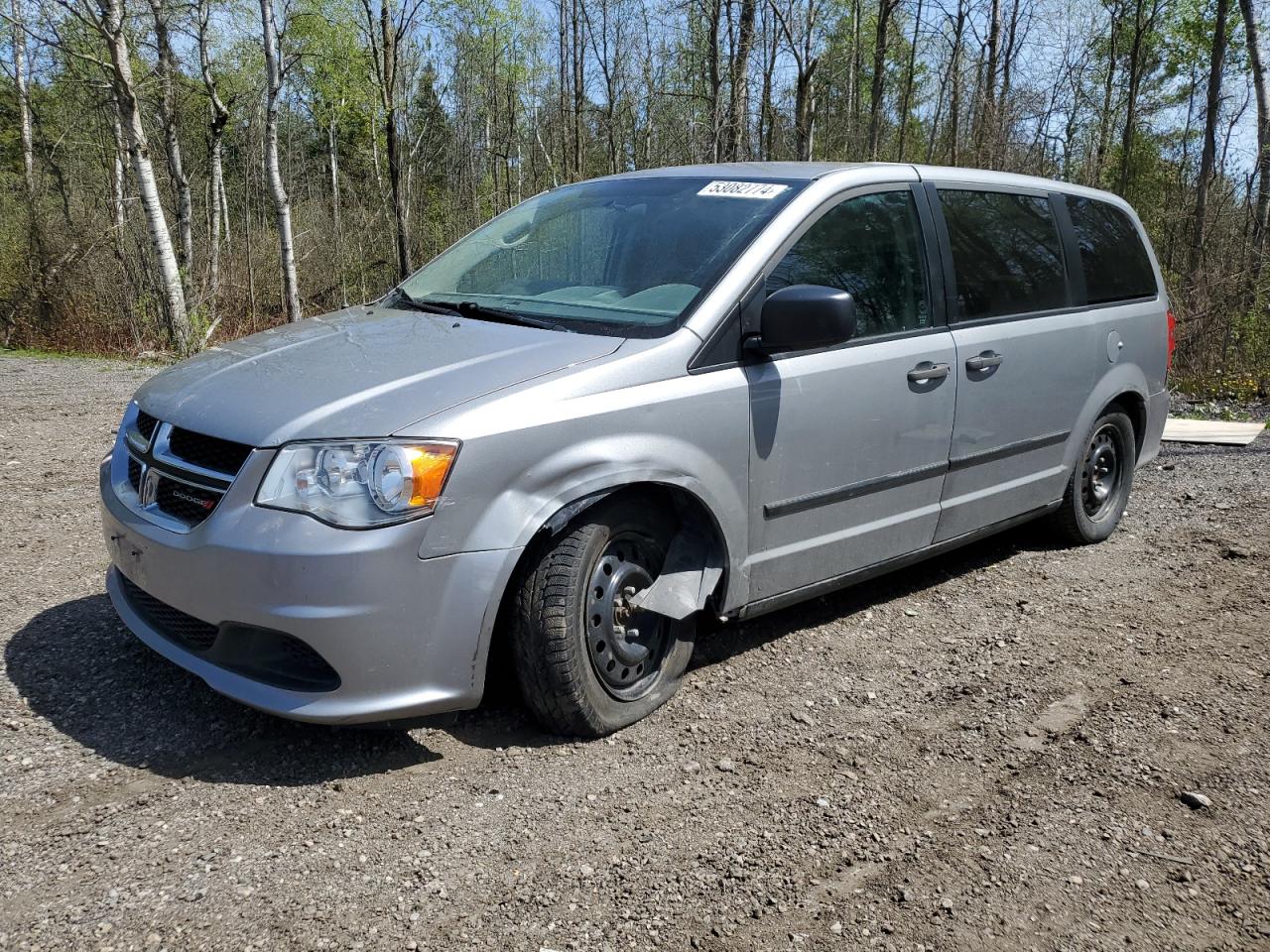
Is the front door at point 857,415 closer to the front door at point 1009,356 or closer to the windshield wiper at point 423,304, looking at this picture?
the front door at point 1009,356

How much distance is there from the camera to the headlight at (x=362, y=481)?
8.93 ft

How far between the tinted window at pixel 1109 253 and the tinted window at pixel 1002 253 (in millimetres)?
258

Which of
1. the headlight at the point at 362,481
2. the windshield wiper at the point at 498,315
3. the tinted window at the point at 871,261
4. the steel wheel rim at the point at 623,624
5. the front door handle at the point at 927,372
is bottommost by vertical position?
the steel wheel rim at the point at 623,624

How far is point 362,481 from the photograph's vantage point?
8.96ft

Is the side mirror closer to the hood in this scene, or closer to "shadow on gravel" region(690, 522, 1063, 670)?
the hood

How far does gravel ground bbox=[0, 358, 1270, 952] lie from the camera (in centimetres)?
238

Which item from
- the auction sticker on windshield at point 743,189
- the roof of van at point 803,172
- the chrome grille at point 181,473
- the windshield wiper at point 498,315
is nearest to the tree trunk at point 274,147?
the roof of van at point 803,172

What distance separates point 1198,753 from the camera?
3266mm

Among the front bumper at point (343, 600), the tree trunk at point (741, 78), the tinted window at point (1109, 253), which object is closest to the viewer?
the front bumper at point (343, 600)

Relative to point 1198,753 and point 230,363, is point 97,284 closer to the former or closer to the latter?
point 230,363

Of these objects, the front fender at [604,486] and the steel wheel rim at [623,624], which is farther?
the steel wheel rim at [623,624]

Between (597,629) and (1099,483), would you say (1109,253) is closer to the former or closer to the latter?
(1099,483)

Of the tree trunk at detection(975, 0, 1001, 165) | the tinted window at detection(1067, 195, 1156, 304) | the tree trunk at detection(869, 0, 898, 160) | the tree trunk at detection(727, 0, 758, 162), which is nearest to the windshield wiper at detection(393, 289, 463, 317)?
the tinted window at detection(1067, 195, 1156, 304)

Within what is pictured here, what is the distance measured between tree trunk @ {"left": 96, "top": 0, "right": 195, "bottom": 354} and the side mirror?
12668mm
